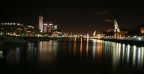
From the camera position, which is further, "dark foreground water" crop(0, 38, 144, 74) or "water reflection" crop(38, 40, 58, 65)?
"water reflection" crop(38, 40, 58, 65)

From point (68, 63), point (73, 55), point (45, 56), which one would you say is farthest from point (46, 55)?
point (68, 63)

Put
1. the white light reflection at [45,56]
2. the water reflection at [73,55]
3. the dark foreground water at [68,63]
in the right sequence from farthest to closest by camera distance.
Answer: the water reflection at [73,55] < the white light reflection at [45,56] < the dark foreground water at [68,63]

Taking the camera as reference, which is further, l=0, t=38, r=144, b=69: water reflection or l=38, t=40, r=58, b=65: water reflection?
l=0, t=38, r=144, b=69: water reflection

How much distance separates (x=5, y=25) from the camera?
532 feet

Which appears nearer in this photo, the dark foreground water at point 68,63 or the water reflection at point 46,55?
the dark foreground water at point 68,63

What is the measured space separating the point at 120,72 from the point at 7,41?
42.5 metres

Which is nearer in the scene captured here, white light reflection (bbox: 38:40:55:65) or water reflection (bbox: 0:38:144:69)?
white light reflection (bbox: 38:40:55:65)

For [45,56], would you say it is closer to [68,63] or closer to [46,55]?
[46,55]

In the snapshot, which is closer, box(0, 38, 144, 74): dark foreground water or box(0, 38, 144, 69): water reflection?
box(0, 38, 144, 74): dark foreground water

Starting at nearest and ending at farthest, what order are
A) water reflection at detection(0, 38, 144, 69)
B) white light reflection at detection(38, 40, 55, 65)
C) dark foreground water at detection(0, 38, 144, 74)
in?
dark foreground water at detection(0, 38, 144, 74), white light reflection at detection(38, 40, 55, 65), water reflection at detection(0, 38, 144, 69)

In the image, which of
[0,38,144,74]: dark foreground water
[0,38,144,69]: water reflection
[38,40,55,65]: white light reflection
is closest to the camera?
[0,38,144,74]: dark foreground water

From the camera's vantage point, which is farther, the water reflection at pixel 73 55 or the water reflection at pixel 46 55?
the water reflection at pixel 73 55

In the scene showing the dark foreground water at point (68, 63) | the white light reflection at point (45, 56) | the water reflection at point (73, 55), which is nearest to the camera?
the dark foreground water at point (68, 63)

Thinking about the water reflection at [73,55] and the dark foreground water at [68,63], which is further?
the water reflection at [73,55]
